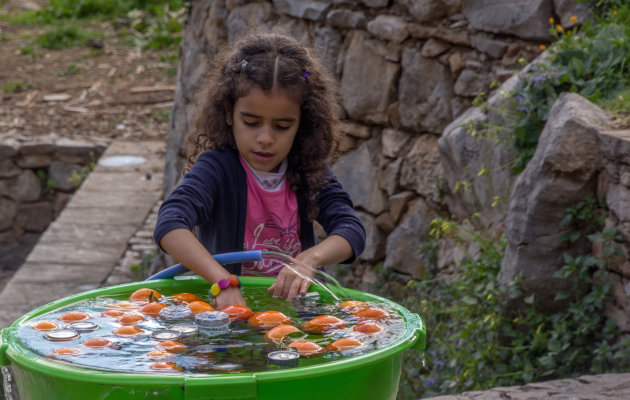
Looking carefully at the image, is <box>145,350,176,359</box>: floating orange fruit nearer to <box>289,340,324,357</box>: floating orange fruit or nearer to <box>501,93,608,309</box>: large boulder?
<box>289,340,324,357</box>: floating orange fruit

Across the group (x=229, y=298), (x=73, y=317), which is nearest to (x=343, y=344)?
(x=229, y=298)

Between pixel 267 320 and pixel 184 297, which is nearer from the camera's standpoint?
pixel 267 320

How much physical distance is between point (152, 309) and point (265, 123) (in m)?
0.65

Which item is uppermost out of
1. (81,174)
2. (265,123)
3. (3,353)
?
(265,123)

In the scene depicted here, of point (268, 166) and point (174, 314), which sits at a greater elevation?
point (268, 166)

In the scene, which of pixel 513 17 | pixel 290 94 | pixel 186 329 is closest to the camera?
pixel 186 329

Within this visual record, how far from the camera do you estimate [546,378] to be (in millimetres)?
3074

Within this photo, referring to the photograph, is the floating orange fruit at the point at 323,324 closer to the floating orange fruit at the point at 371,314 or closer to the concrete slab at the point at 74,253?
the floating orange fruit at the point at 371,314

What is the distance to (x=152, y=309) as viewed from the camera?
193cm

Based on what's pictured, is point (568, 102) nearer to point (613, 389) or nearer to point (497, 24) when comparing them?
point (497, 24)

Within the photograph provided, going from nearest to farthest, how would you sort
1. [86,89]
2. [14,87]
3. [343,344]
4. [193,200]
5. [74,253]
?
[343,344] → [193,200] → [74,253] → [86,89] → [14,87]

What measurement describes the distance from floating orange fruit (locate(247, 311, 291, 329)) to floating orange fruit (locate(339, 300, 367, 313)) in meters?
0.18

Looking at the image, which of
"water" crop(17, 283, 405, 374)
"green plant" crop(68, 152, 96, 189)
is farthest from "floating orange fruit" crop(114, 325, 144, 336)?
"green plant" crop(68, 152, 96, 189)

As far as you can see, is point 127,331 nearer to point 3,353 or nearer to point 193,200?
point 3,353
